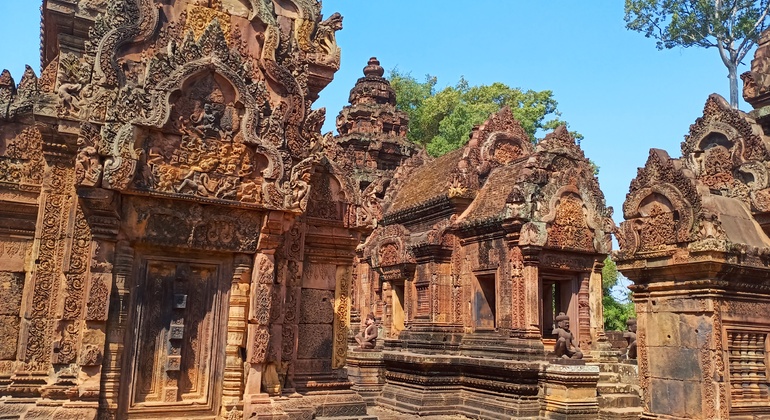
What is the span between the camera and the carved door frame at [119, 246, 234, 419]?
6.62 m

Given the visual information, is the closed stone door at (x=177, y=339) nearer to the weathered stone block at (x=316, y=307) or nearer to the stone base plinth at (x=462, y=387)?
the weathered stone block at (x=316, y=307)

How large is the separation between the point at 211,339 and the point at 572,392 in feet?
24.6

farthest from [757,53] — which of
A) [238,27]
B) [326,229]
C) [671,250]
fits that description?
[238,27]

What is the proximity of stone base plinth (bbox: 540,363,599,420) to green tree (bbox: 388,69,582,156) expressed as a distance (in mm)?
19457

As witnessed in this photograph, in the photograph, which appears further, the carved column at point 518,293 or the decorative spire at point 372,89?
the decorative spire at point 372,89

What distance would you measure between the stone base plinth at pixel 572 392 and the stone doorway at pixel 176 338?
7181 mm

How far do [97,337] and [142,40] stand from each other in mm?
3142

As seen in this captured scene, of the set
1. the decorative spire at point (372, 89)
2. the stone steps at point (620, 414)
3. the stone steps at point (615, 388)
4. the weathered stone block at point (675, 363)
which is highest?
the decorative spire at point (372, 89)

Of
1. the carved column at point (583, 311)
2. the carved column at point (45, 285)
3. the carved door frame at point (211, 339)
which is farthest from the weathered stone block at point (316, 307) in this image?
the carved column at point (583, 311)

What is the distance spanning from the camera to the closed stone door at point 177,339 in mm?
6727

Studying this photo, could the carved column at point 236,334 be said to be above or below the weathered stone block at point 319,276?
below

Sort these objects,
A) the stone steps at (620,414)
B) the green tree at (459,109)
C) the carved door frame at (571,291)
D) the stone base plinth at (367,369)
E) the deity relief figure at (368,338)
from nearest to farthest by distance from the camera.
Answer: the stone steps at (620,414) → the carved door frame at (571,291) → the stone base plinth at (367,369) → the deity relief figure at (368,338) → the green tree at (459,109)

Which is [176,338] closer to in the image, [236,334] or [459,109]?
[236,334]

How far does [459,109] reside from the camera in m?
32.2
